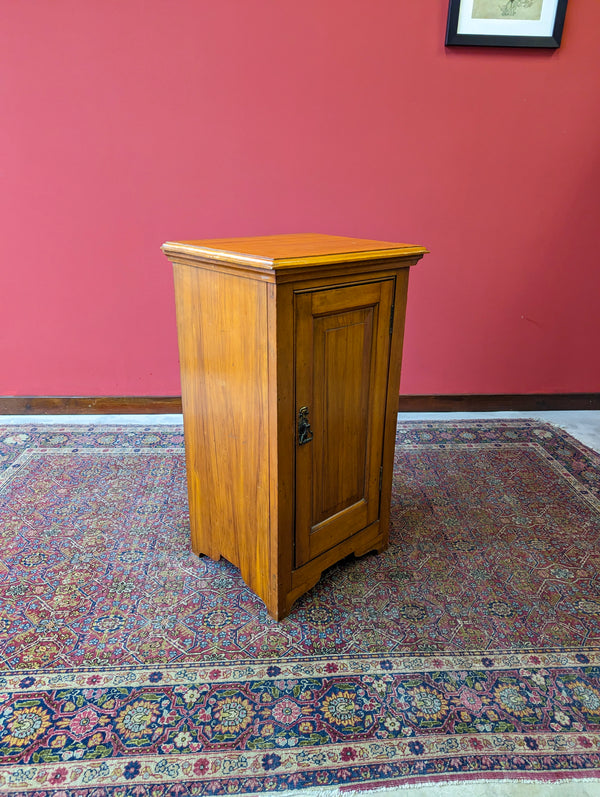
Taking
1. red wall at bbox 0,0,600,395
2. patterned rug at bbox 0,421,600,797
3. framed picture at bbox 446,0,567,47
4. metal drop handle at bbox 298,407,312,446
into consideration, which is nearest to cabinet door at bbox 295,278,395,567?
metal drop handle at bbox 298,407,312,446

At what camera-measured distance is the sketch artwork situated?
2562 millimetres

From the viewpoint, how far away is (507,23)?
2600 mm

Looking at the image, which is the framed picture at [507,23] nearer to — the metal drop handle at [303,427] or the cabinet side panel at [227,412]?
the cabinet side panel at [227,412]

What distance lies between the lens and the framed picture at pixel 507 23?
2566mm

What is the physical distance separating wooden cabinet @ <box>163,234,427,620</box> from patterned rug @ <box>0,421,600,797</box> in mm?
181

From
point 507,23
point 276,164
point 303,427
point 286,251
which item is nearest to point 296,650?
point 303,427

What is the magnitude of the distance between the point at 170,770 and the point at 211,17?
2982 mm

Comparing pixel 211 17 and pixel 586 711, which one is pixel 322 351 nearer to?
pixel 586 711

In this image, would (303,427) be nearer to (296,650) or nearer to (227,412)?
(227,412)

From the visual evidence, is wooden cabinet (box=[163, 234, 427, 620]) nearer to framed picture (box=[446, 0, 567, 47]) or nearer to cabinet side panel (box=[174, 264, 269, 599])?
cabinet side panel (box=[174, 264, 269, 599])

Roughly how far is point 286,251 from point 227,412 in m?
0.51

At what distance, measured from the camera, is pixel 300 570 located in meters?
1.64

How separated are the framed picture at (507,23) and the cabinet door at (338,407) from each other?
182cm

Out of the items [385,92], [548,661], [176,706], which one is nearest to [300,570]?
[176,706]
